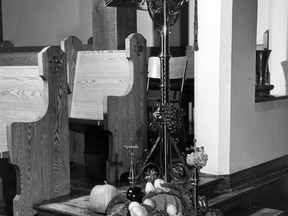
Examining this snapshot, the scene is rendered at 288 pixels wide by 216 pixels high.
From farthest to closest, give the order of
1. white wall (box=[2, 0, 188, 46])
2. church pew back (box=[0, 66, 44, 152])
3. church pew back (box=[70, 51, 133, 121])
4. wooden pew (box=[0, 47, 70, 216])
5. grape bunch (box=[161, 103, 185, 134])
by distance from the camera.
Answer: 1. white wall (box=[2, 0, 188, 46])
2. church pew back (box=[70, 51, 133, 121])
3. church pew back (box=[0, 66, 44, 152])
4. wooden pew (box=[0, 47, 70, 216])
5. grape bunch (box=[161, 103, 185, 134])

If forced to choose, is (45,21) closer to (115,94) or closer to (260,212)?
(115,94)

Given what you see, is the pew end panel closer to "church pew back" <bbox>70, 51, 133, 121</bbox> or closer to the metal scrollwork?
"church pew back" <bbox>70, 51, 133, 121</bbox>

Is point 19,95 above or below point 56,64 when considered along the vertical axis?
below

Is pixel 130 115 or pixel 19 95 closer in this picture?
pixel 19 95

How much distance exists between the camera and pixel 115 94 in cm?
346

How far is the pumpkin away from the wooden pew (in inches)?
14.3

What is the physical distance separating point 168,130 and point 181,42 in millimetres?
3887

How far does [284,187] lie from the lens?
3.90 meters

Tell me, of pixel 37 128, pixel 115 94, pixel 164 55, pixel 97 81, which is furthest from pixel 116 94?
pixel 164 55

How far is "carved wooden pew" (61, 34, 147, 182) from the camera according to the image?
10.7ft

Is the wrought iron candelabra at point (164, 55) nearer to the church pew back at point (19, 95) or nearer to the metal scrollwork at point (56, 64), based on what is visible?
the metal scrollwork at point (56, 64)

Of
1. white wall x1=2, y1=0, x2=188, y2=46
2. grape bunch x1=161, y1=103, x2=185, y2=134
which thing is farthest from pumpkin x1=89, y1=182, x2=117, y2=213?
white wall x1=2, y1=0, x2=188, y2=46

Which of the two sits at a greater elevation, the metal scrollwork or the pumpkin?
the metal scrollwork

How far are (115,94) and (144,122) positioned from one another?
29 centimetres
